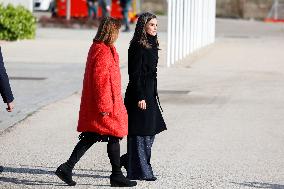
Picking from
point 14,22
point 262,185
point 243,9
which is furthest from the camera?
point 243,9

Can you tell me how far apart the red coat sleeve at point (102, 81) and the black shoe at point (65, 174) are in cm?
63

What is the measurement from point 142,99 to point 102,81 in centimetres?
54

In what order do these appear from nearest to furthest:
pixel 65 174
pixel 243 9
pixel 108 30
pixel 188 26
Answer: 1. pixel 108 30
2. pixel 65 174
3. pixel 188 26
4. pixel 243 9

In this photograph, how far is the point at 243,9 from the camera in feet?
157

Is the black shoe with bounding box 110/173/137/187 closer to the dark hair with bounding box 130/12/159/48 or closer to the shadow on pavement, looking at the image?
the shadow on pavement

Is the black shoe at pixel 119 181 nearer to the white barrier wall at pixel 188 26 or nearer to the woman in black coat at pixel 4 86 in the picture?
the woman in black coat at pixel 4 86

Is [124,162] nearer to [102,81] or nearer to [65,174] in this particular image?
[65,174]

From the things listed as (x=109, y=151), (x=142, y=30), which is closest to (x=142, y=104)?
(x=109, y=151)

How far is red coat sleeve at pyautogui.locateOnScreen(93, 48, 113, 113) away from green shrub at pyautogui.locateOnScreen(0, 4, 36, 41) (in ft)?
59.8

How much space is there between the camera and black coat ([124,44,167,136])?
30.1ft

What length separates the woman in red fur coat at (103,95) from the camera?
8773 mm

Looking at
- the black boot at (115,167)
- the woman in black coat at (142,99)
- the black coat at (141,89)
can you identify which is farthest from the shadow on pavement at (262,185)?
the black boot at (115,167)

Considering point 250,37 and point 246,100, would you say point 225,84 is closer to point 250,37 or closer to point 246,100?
point 246,100

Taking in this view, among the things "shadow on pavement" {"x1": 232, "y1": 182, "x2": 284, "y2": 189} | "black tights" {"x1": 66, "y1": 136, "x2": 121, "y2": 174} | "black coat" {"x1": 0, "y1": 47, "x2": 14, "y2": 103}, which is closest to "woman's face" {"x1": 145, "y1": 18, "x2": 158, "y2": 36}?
"black tights" {"x1": 66, "y1": 136, "x2": 121, "y2": 174}
